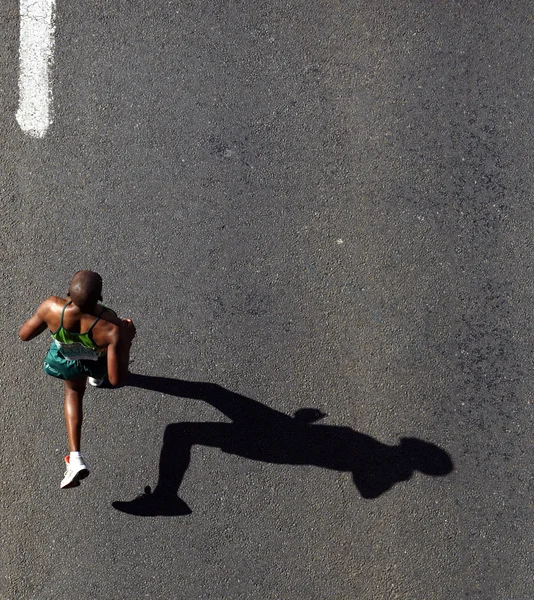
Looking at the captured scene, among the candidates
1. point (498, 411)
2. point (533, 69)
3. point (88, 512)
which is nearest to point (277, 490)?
point (88, 512)

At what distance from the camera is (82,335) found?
3650 mm

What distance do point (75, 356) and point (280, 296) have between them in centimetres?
164

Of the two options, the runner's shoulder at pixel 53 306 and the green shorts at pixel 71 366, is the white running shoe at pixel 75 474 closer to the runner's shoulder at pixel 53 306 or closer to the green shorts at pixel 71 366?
the green shorts at pixel 71 366

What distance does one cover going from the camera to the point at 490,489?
470 cm


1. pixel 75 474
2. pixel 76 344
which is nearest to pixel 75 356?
pixel 76 344

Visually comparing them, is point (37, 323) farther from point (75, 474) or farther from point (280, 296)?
point (280, 296)

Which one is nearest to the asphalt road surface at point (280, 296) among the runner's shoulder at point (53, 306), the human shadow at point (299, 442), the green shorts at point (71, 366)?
the human shadow at point (299, 442)

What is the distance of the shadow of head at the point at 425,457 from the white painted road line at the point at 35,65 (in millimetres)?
3783

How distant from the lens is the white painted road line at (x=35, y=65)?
15.6 feet

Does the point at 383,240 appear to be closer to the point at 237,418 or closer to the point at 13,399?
the point at 237,418

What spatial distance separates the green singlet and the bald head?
0.16 m

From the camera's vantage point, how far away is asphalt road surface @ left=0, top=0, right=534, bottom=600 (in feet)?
15.1

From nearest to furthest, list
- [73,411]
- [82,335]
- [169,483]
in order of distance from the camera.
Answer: [82,335], [73,411], [169,483]

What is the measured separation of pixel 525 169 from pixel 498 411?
195 centimetres
